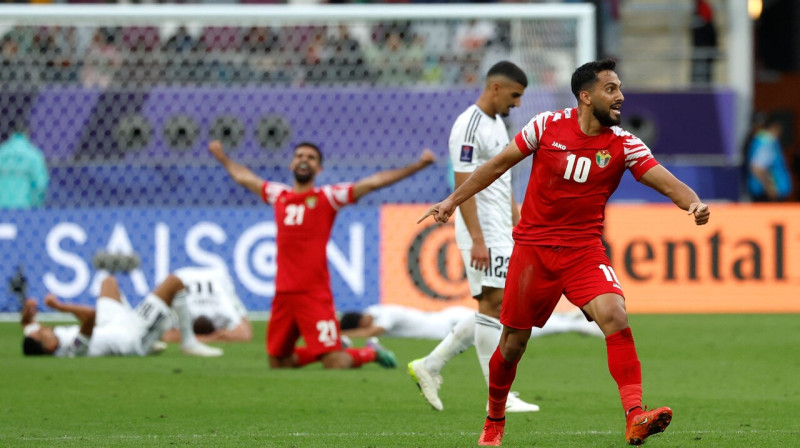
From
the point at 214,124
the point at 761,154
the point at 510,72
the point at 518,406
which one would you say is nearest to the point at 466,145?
the point at 510,72

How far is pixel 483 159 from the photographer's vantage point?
870 cm

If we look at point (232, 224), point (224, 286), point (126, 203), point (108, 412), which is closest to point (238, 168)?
point (224, 286)

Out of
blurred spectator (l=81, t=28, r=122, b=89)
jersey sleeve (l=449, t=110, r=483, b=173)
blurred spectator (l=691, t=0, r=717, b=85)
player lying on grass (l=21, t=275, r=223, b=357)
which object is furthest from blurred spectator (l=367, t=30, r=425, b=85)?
jersey sleeve (l=449, t=110, r=483, b=173)

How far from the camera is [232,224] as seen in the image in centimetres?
1590

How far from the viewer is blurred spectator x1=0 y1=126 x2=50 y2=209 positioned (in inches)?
645

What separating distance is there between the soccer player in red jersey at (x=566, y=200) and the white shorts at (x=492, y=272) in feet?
4.94

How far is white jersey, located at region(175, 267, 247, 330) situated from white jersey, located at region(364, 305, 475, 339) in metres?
1.34

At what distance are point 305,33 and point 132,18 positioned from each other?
369 cm

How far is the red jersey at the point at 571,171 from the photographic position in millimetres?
6828

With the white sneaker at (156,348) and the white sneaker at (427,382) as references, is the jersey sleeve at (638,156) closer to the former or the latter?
the white sneaker at (427,382)

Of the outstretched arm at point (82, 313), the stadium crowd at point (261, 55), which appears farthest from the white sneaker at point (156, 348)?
the stadium crowd at point (261, 55)

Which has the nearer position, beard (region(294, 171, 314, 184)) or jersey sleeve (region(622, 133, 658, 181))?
jersey sleeve (region(622, 133, 658, 181))

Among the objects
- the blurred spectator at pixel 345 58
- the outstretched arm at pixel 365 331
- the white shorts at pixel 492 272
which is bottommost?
the outstretched arm at pixel 365 331

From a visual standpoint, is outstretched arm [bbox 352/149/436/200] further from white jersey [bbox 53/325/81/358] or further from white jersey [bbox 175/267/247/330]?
white jersey [bbox 53/325/81/358]
